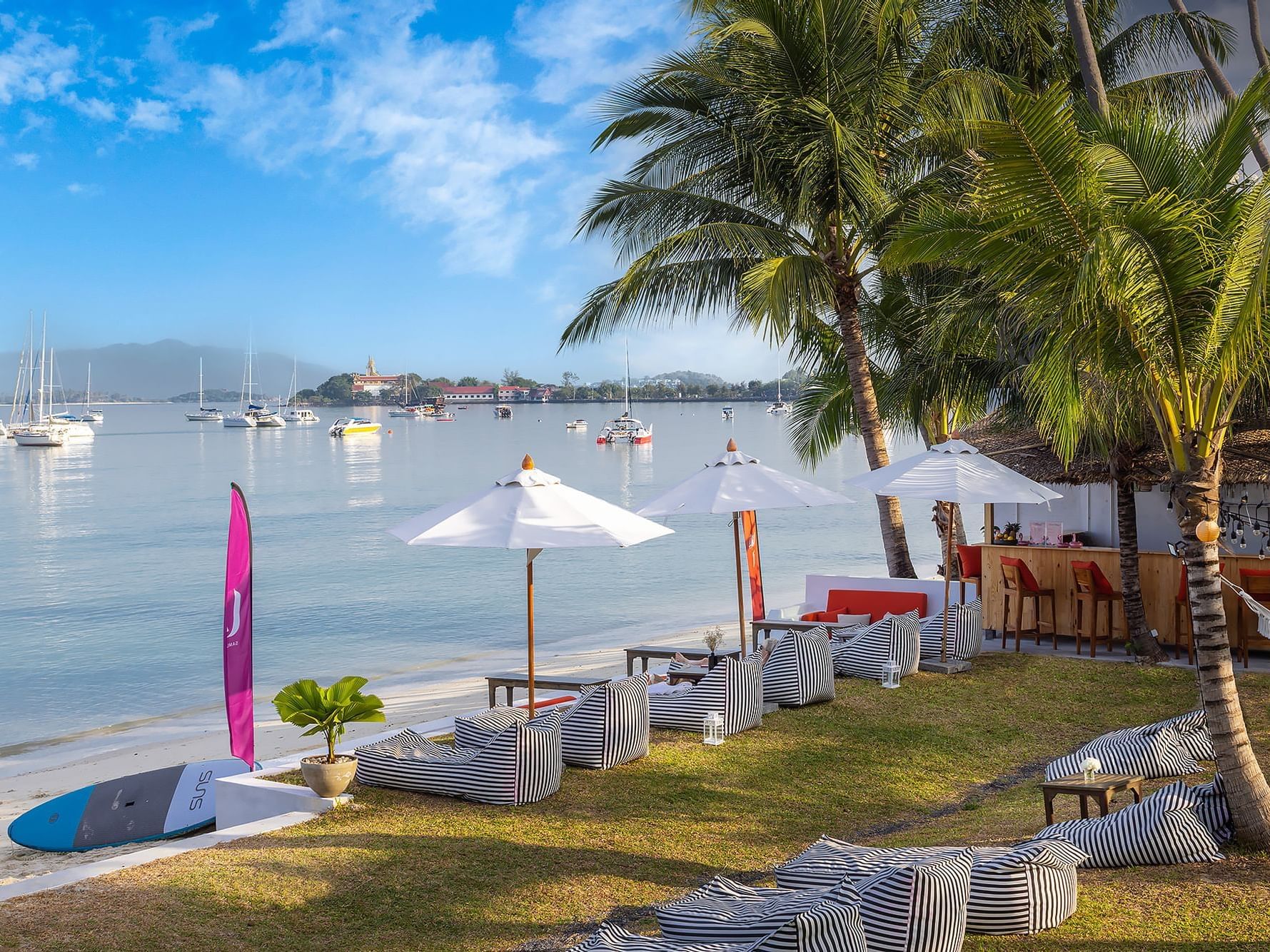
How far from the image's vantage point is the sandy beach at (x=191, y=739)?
36.3 ft

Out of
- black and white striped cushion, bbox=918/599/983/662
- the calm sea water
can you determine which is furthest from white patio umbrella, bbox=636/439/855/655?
the calm sea water

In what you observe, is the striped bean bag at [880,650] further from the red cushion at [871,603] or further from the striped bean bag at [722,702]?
the red cushion at [871,603]

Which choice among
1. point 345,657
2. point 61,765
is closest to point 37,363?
point 345,657

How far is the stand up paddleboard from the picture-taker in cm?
963

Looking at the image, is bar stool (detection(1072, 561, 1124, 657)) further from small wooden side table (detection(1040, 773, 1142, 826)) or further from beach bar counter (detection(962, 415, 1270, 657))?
small wooden side table (detection(1040, 773, 1142, 826))

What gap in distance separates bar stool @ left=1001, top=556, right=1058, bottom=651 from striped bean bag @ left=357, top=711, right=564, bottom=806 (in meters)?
7.83

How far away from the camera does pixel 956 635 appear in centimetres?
1223

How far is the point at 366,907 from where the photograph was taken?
5.66 m

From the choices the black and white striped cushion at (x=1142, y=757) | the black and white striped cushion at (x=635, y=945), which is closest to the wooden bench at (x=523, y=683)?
the black and white striped cushion at (x=1142, y=757)

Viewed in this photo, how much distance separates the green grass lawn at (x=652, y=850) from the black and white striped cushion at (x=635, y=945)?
0.66m

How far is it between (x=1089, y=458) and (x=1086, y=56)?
15.2 ft

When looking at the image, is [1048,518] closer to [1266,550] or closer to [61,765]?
[1266,550]

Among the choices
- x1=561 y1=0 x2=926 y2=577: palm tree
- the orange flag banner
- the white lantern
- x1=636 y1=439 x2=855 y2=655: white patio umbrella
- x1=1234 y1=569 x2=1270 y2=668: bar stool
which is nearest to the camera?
the white lantern

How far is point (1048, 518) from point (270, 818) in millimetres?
11818
